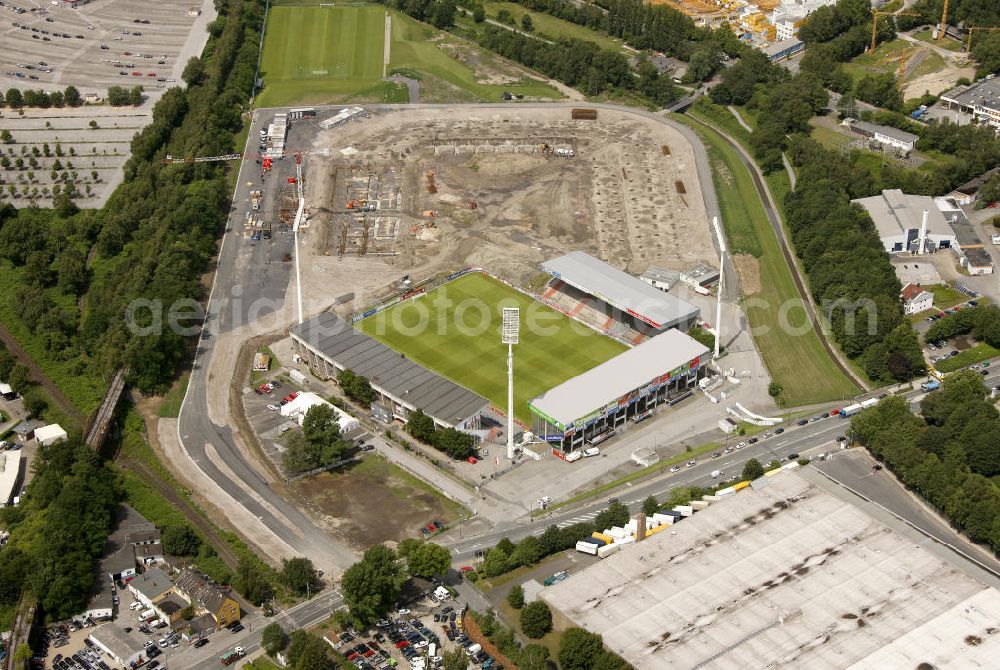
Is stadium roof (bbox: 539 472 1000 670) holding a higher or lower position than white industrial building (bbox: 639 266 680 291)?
higher

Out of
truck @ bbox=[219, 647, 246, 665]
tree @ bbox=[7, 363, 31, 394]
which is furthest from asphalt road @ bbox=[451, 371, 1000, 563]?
tree @ bbox=[7, 363, 31, 394]

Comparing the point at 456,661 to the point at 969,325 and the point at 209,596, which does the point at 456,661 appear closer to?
the point at 209,596

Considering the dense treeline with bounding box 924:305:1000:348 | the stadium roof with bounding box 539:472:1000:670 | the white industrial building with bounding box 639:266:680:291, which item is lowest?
the white industrial building with bounding box 639:266:680:291

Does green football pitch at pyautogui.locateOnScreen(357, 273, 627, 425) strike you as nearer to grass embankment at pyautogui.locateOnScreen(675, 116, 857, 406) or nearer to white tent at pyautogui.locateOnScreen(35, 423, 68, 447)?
grass embankment at pyautogui.locateOnScreen(675, 116, 857, 406)

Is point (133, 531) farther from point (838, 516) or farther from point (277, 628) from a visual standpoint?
point (838, 516)

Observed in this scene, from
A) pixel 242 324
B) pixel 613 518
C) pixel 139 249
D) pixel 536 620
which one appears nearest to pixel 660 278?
pixel 613 518

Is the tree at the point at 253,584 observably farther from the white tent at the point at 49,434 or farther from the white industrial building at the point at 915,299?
the white industrial building at the point at 915,299
